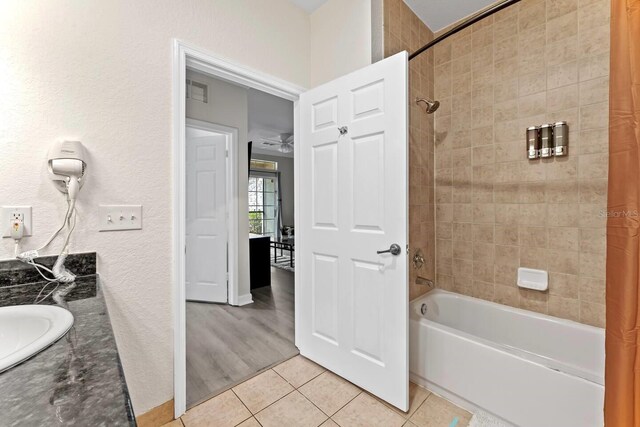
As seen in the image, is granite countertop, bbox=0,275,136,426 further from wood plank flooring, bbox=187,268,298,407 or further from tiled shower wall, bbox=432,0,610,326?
tiled shower wall, bbox=432,0,610,326

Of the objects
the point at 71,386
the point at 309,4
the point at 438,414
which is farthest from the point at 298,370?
the point at 309,4

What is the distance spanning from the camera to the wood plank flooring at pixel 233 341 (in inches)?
72.9

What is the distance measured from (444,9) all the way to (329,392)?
2.97 m

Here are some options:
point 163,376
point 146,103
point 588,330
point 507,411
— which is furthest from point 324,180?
point 588,330

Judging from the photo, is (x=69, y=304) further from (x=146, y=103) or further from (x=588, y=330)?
(x=588, y=330)

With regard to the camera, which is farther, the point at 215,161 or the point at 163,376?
the point at 215,161

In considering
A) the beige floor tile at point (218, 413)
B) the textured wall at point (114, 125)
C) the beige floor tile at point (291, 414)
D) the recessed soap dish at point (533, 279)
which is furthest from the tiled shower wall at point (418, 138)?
the beige floor tile at point (218, 413)

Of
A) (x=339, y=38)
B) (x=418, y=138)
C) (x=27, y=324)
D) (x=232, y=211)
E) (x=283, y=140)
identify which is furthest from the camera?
(x=283, y=140)

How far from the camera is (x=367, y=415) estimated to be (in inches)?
60.3

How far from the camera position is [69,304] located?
35.6 inches

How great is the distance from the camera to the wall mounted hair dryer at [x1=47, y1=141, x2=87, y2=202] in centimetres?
116

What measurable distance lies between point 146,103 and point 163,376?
4.91 ft

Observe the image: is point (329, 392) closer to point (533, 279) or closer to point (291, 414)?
point (291, 414)

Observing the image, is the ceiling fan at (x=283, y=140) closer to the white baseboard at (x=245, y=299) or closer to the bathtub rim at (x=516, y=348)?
the white baseboard at (x=245, y=299)
